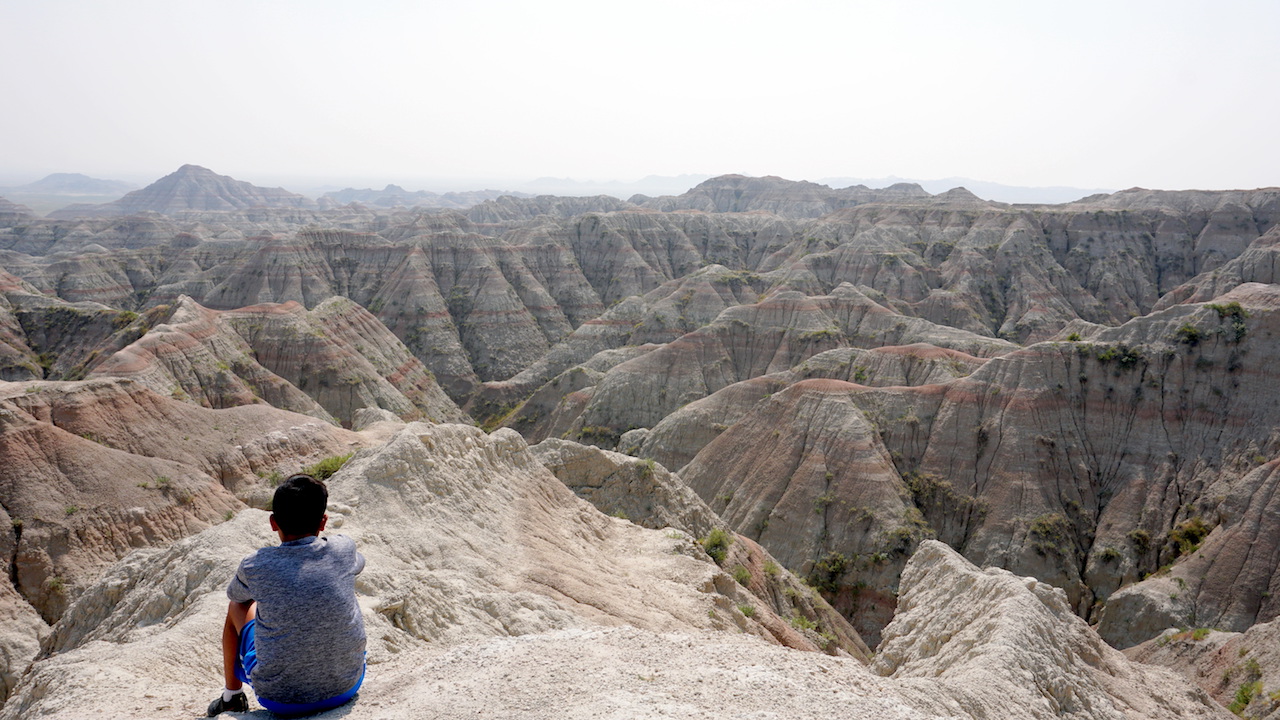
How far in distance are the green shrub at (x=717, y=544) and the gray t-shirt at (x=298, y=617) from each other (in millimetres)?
19069

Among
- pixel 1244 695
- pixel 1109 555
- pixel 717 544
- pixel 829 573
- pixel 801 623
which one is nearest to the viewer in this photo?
pixel 1244 695

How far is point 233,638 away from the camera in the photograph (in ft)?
21.7

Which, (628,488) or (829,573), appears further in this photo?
(829,573)

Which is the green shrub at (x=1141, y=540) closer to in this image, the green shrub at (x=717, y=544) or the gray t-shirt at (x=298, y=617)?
the green shrub at (x=717, y=544)

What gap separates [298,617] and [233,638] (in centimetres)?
81

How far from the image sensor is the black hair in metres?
6.47

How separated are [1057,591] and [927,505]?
74.4ft

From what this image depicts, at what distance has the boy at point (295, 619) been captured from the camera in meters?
6.33

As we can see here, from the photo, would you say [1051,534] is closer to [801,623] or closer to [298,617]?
[801,623]

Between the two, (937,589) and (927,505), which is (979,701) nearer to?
(937,589)

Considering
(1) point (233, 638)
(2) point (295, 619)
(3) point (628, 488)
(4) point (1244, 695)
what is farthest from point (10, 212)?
(4) point (1244, 695)

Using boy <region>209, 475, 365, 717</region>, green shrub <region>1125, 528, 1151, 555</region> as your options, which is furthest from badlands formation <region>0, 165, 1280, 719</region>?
boy <region>209, 475, 365, 717</region>

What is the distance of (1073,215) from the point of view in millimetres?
103625

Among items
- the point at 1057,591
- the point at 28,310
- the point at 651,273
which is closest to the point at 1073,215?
the point at 651,273
